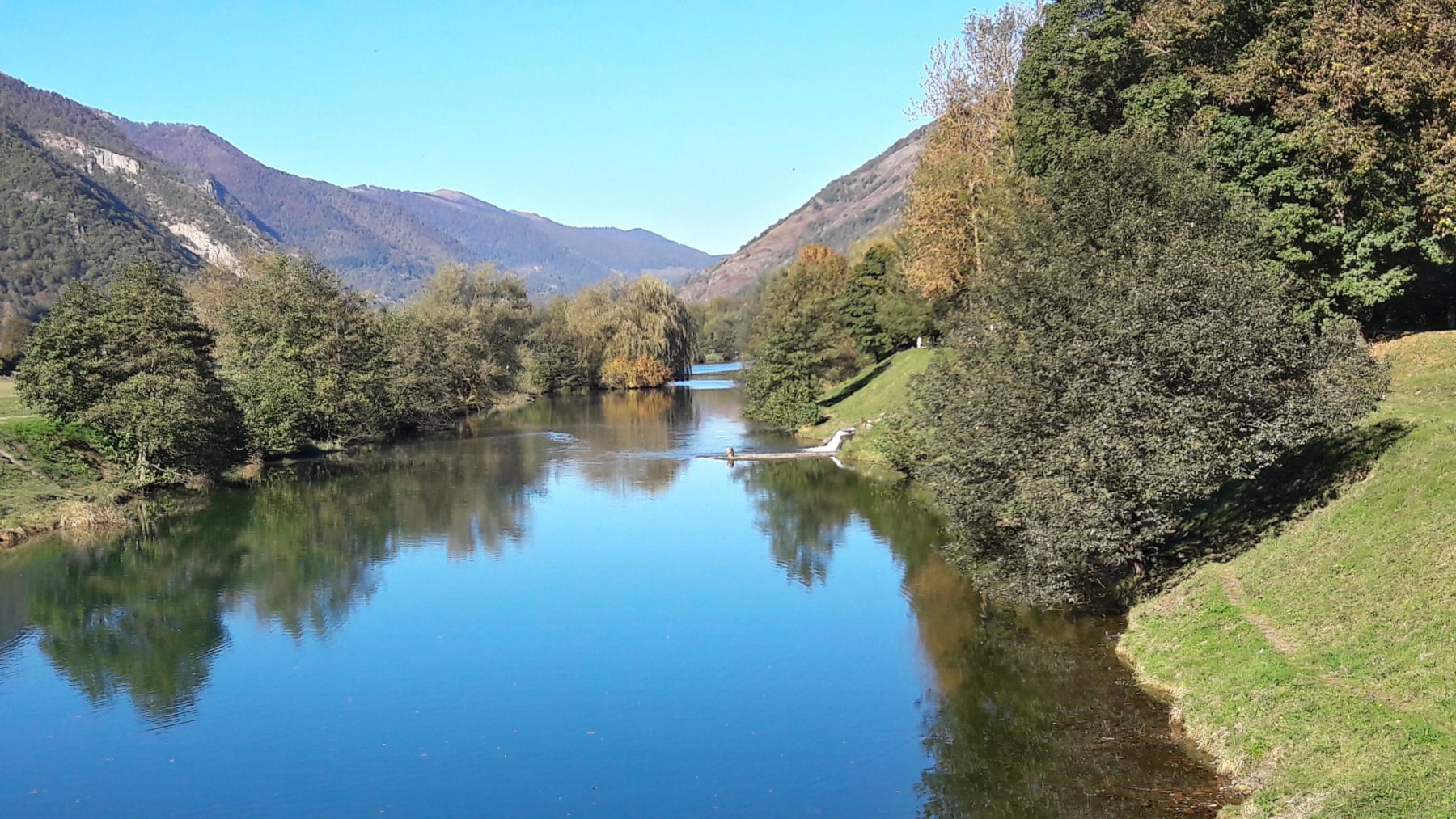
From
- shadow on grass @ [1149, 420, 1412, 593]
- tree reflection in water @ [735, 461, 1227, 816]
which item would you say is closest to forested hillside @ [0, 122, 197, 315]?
tree reflection in water @ [735, 461, 1227, 816]

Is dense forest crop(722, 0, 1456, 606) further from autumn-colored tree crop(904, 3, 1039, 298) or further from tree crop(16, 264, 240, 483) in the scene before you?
tree crop(16, 264, 240, 483)

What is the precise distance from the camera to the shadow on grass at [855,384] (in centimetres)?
6956

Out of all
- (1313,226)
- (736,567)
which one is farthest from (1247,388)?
(736,567)

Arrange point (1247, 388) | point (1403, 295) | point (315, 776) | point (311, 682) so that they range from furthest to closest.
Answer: point (1403, 295), point (311, 682), point (1247, 388), point (315, 776)

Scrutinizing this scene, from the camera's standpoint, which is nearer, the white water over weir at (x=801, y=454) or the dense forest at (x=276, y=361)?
the dense forest at (x=276, y=361)

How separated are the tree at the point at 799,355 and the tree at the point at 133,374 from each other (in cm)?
3396

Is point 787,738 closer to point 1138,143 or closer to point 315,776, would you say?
point 315,776

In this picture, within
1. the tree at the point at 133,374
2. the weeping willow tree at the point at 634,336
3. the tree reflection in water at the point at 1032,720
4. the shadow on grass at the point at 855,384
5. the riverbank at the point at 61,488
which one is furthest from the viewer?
the weeping willow tree at the point at 634,336

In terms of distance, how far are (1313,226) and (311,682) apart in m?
30.7

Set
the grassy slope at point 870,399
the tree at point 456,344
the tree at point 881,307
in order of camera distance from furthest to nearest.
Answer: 1. the tree at point 456,344
2. the tree at point 881,307
3. the grassy slope at point 870,399

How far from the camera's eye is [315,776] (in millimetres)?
16359

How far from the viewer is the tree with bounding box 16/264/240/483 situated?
39875 mm

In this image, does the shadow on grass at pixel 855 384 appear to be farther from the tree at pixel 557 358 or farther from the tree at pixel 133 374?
the tree at pixel 133 374

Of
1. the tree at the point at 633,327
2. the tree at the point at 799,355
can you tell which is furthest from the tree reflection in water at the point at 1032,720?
the tree at the point at 633,327
